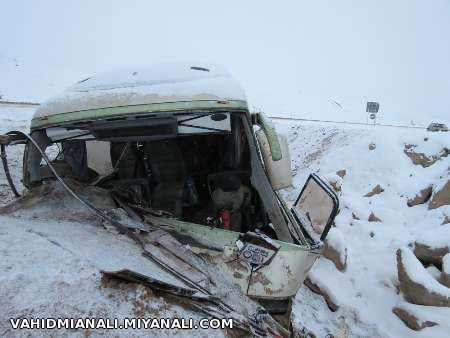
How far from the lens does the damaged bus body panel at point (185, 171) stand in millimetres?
2162

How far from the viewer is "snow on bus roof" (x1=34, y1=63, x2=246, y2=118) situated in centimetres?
250

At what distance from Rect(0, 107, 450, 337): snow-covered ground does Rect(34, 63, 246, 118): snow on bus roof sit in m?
0.94

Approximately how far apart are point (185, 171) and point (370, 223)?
345 centimetres

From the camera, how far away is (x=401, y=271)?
4.14m

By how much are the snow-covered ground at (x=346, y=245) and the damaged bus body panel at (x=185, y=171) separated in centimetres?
73

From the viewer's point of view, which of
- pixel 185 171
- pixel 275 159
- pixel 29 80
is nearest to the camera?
pixel 275 159

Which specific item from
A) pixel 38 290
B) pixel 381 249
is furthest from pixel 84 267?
pixel 381 249

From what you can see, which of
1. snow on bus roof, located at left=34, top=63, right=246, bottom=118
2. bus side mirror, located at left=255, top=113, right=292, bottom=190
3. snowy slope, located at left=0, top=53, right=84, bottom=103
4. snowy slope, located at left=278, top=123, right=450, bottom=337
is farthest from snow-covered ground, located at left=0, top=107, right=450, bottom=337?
snowy slope, located at left=0, top=53, right=84, bottom=103

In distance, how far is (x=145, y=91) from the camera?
2.58 meters

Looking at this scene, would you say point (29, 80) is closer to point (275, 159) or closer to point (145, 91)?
point (145, 91)

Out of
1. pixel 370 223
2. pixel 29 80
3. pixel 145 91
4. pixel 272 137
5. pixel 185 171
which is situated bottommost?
pixel 370 223

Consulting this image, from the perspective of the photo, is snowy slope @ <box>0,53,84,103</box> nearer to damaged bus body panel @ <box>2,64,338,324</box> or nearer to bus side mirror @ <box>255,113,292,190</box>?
damaged bus body panel @ <box>2,64,338,324</box>

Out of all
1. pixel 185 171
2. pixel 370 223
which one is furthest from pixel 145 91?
pixel 370 223

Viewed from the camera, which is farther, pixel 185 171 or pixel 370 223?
pixel 370 223
